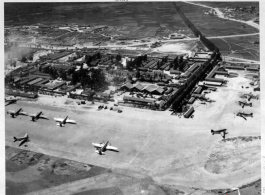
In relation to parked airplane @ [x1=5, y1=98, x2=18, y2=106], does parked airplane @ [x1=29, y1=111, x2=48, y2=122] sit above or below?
below

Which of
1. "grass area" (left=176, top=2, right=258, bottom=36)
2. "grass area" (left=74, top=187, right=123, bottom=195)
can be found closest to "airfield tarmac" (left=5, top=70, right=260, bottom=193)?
"grass area" (left=74, top=187, right=123, bottom=195)

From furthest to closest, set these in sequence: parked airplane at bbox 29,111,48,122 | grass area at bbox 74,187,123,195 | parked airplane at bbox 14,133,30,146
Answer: parked airplane at bbox 29,111,48,122 → parked airplane at bbox 14,133,30,146 → grass area at bbox 74,187,123,195

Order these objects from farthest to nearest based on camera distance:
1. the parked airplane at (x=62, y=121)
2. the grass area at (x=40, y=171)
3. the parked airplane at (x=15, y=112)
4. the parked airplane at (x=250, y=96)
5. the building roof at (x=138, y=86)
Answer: the building roof at (x=138, y=86)
the parked airplane at (x=250, y=96)
the parked airplane at (x=15, y=112)
the parked airplane at (x=62, y=121)
the grass area at (x=40, y=171)

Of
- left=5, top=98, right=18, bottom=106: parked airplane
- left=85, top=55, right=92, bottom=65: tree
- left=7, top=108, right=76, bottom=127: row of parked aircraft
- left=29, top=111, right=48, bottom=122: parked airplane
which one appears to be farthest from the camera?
left=85, top=55, right=92, bottom=65: tree

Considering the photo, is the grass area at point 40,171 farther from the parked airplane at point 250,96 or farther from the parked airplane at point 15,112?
the parked airplane at point 250,96

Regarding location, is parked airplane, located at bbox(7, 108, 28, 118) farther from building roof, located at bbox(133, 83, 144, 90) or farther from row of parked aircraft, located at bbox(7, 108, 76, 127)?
building roof, located at bbox(133, 83, 144, 90)

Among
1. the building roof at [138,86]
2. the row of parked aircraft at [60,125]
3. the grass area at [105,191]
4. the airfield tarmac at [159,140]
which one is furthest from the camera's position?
the building roof at [138,86]

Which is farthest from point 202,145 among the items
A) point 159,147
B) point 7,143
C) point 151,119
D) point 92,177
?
point 7,143

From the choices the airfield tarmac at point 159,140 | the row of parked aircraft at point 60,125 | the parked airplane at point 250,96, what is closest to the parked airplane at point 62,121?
the row of parked aircraft at point 60,125

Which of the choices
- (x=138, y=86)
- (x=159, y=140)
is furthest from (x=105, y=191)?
(x=138, y=86)
